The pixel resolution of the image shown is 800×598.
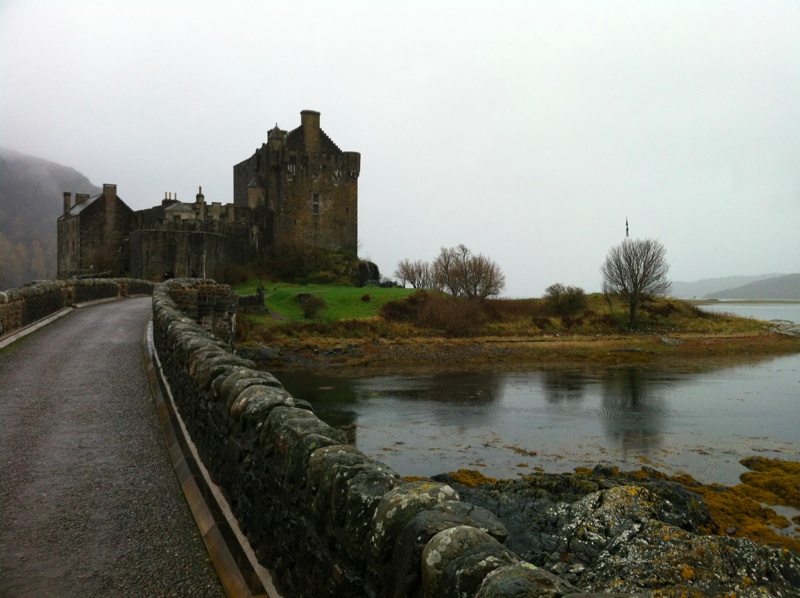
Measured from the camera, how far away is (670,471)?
15.2m

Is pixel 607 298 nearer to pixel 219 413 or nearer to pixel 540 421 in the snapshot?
pixel 540 421

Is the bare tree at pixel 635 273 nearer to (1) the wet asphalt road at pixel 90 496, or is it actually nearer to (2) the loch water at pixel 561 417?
(2) the loch water at pixel 561 417

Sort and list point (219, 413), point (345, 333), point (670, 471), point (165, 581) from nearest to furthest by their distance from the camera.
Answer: point (165, 581) → point (219, 413) → point (670, 471) → point (345, 333)

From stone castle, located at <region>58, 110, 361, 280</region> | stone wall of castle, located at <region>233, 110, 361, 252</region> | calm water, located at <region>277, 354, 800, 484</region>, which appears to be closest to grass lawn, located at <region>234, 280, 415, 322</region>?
stone castle, located at <region>58, 110, 361, 280</region>

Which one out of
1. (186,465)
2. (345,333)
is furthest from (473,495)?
(345,333)

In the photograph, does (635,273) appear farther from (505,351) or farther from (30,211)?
(30,211)

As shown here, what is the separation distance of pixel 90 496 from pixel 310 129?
171 feet

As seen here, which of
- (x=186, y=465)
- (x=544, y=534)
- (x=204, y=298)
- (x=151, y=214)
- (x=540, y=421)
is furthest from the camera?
(x=151, y=214)

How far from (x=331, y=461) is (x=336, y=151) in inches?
2169

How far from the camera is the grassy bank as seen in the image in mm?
38125

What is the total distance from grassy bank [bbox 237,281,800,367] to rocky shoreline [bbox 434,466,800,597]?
2397cm

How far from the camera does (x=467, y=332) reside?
1772 inches

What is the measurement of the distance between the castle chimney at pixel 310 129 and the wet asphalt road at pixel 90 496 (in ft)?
152

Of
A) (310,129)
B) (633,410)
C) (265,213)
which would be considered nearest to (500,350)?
(633,410)
